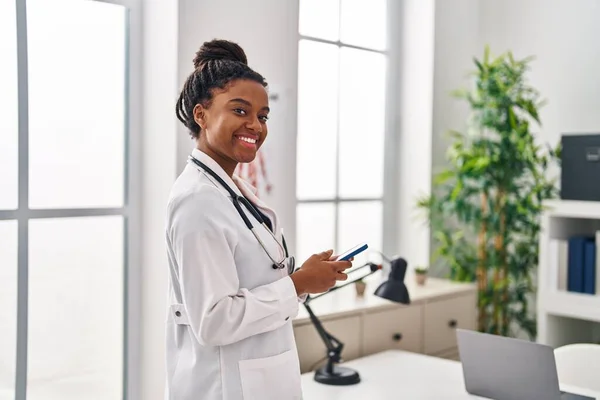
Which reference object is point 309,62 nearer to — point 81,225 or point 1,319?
point 81,225

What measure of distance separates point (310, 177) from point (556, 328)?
4.33 ft

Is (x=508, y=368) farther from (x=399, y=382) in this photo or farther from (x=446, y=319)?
(x=446, y=319)

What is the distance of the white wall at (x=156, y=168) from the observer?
2.40m

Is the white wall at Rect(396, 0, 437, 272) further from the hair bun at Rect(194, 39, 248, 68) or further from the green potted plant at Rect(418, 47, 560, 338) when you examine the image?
the hair bun at Rect(194, 39, 248, 68)

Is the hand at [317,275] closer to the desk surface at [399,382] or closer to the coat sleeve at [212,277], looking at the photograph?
the coat sleeve at [212,277]

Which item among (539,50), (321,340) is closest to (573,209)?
(539,50)

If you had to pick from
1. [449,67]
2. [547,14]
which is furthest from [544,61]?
[449,67]

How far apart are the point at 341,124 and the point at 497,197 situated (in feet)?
2.68

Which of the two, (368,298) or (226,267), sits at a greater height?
(226,267)

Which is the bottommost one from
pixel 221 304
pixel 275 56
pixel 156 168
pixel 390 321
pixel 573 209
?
pixel 390 321

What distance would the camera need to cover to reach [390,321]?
286 cm

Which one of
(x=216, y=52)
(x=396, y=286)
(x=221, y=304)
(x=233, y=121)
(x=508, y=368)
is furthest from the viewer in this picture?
(x=396, y=286)

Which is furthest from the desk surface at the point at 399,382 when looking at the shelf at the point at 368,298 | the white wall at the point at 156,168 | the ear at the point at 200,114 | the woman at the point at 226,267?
the ear at the point at 200,114

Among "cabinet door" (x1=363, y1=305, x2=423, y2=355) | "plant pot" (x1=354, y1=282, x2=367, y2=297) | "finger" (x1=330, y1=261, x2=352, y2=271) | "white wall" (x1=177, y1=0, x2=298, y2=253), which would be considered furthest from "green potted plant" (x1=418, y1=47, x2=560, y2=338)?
"finger" (x1=330, y1=261, x2=352, y2=271)
